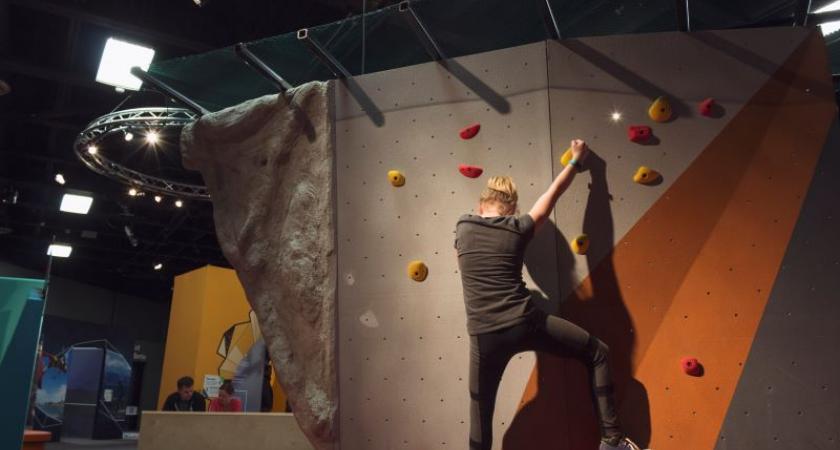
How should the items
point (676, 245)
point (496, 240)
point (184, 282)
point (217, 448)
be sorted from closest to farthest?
point (496, 240) → point (676, 245) → point (217, 448) → point (184, 282)

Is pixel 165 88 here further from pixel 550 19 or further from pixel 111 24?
pixel 111 24

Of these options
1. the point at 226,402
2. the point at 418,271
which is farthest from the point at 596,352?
the point at 226,402

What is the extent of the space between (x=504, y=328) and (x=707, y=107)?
147 cm

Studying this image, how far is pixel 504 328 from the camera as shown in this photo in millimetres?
2482

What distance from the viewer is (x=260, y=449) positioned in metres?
4.57

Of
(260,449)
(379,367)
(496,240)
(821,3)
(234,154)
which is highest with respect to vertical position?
(821,3)

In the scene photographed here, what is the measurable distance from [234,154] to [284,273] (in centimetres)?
92

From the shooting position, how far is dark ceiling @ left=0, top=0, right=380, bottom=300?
7.05 metres

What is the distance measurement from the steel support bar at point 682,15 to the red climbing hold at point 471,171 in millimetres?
1205

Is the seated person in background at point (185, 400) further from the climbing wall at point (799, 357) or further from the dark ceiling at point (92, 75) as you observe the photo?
the climbing wall at point (799, 357)

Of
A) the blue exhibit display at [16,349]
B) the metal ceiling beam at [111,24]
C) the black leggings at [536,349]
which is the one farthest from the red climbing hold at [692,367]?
the metal ceiling beam at [111,24]

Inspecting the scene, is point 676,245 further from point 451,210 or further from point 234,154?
point 234,154

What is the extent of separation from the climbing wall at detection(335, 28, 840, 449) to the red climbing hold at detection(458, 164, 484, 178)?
3 centimetres

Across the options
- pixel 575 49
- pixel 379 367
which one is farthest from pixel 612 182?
pixel 379 367
